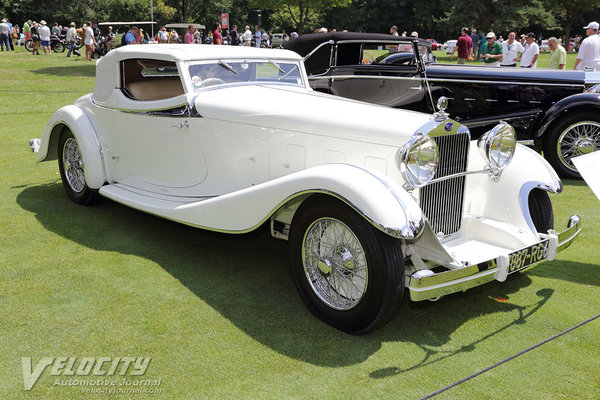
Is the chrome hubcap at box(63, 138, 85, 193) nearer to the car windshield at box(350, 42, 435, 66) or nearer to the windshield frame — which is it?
the windshield frame

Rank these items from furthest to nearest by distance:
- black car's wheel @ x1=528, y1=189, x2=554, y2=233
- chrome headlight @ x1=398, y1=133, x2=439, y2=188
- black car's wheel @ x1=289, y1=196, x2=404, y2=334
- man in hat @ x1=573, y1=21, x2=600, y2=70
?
man in hat @ x1=573, y1=21, x2=600, y2=70 → black car's wheel @ x1=528, y1=189, x2=554, y2=233 → chrome headlight @ x1=398, y1=133, x2=439, y2=188 → black car's wheel @ x1=289, y1=196, x2=404, y2=334

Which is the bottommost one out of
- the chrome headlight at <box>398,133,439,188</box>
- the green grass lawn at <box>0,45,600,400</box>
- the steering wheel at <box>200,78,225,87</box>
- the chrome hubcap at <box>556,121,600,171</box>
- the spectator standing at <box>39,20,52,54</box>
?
the green grass lawn at <box>0,45,600,400</box>

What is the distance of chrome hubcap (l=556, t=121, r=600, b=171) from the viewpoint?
22.7 feet

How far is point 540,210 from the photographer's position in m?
3.89

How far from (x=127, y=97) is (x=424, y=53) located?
17.1ft

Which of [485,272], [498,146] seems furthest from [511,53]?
[485,272]

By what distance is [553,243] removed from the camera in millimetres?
3389

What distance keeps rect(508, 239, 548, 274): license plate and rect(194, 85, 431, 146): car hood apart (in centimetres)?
99

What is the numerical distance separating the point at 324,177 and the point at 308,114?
766mm

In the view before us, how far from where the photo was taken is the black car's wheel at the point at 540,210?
389cm

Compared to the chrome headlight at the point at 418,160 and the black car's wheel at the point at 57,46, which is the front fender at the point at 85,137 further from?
the black car's wheel at the point at 57,46

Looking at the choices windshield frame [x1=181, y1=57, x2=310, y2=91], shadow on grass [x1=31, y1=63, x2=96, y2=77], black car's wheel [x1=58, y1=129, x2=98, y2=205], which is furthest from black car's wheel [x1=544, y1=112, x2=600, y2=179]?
shadow on grass [x1=31, y1=63, x2=96, y2=77]

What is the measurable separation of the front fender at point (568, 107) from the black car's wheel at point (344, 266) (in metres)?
5.09

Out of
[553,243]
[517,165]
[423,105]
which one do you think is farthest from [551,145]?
[553,243]
